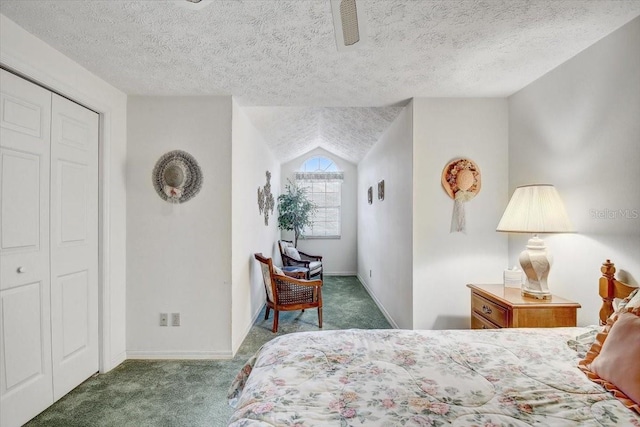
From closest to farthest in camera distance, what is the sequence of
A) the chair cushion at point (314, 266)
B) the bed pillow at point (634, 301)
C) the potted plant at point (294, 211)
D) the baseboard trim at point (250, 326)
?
the bed pillow at point (634, 301) < the baseboard trim at point (250, 326) < the chair cushion at point (314, 266) < the potted plant at point (294, 211)

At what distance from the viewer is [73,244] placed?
221 cm

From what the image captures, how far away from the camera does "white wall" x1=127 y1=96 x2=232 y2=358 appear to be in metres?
2.73

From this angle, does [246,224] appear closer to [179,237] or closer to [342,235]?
[179,237]

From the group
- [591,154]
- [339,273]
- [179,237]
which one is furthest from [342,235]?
[591,154]

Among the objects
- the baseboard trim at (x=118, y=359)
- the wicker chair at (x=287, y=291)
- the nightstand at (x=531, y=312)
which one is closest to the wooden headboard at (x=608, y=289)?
the nightstand at (x=531, y=312)

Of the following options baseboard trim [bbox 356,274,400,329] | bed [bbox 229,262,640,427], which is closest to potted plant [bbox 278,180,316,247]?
baseboard trim [bbox 356,274,400,329]

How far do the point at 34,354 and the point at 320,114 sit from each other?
3671mm

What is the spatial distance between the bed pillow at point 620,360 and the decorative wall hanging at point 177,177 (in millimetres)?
2751

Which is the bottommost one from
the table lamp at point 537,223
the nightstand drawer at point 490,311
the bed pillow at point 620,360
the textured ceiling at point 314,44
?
the nightstand drawer at point 490,311

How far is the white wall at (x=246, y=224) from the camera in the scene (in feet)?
9.50

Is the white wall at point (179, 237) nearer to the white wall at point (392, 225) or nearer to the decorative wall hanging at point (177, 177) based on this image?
the decorative wall hanging at point (177, 177)

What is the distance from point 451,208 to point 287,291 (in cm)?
191

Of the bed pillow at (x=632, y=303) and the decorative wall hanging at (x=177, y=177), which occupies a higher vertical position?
the decorative wall hanging at (x=177, y=177)

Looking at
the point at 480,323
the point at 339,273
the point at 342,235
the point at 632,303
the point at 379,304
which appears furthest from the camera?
the point at 342,235
